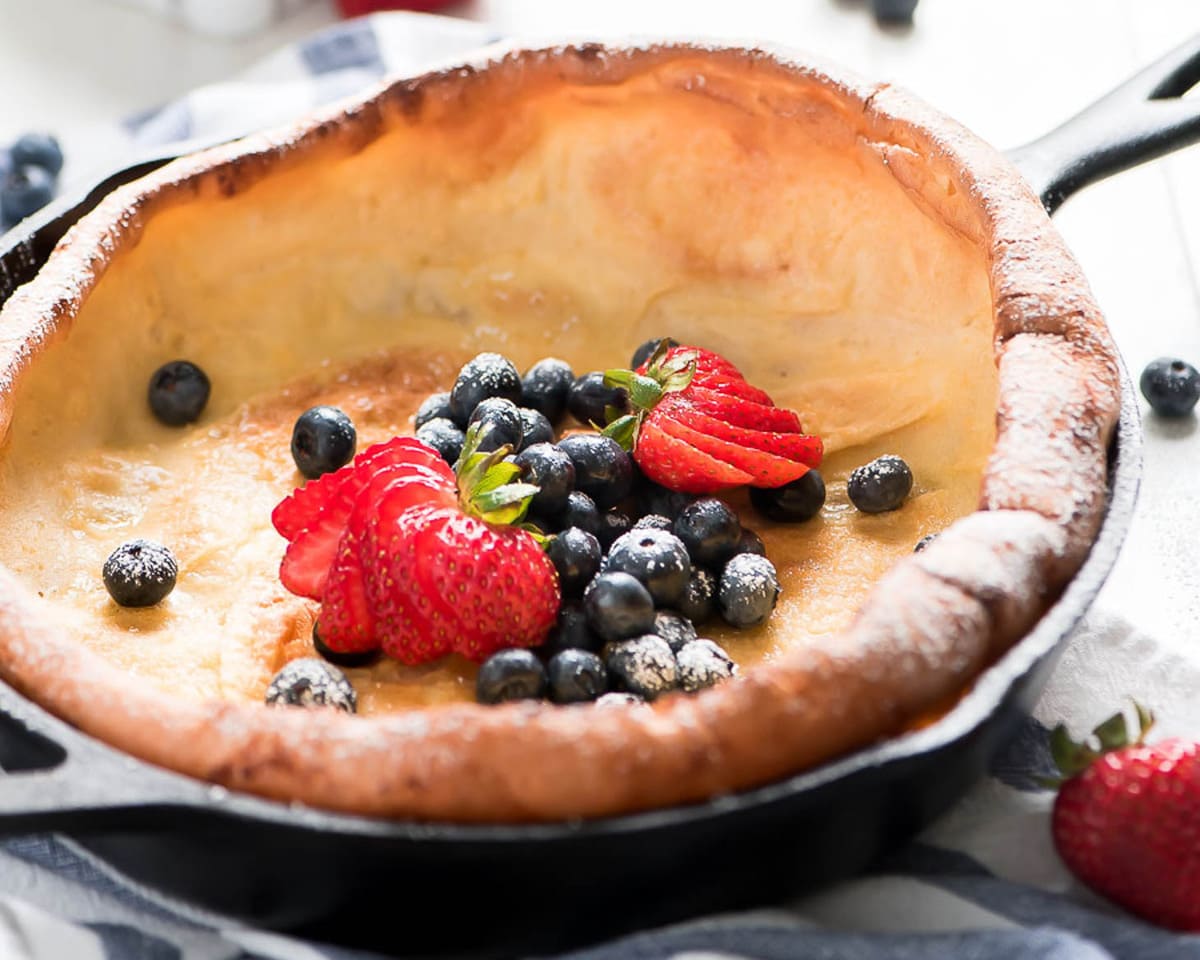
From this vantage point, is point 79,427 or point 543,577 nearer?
point 543,577

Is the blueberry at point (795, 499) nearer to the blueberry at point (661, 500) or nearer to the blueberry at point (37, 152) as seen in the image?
the blueberry at point (661, 500)

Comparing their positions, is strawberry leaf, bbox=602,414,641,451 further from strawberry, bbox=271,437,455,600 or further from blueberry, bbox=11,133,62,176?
blueberry, bbox=11,133,62,176

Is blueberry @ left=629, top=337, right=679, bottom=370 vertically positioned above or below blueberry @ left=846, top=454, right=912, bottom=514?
above

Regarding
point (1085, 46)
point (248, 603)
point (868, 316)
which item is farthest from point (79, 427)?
point (1085, 46)

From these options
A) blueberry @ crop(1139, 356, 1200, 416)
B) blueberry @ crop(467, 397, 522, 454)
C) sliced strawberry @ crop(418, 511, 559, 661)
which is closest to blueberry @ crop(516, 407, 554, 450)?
blueberry @ crop(467, 397, 522, 454)

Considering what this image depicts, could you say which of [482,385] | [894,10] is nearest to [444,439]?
[482,385]

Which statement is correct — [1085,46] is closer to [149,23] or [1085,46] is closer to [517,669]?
[149,23]

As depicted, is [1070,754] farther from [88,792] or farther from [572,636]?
[88,792]
